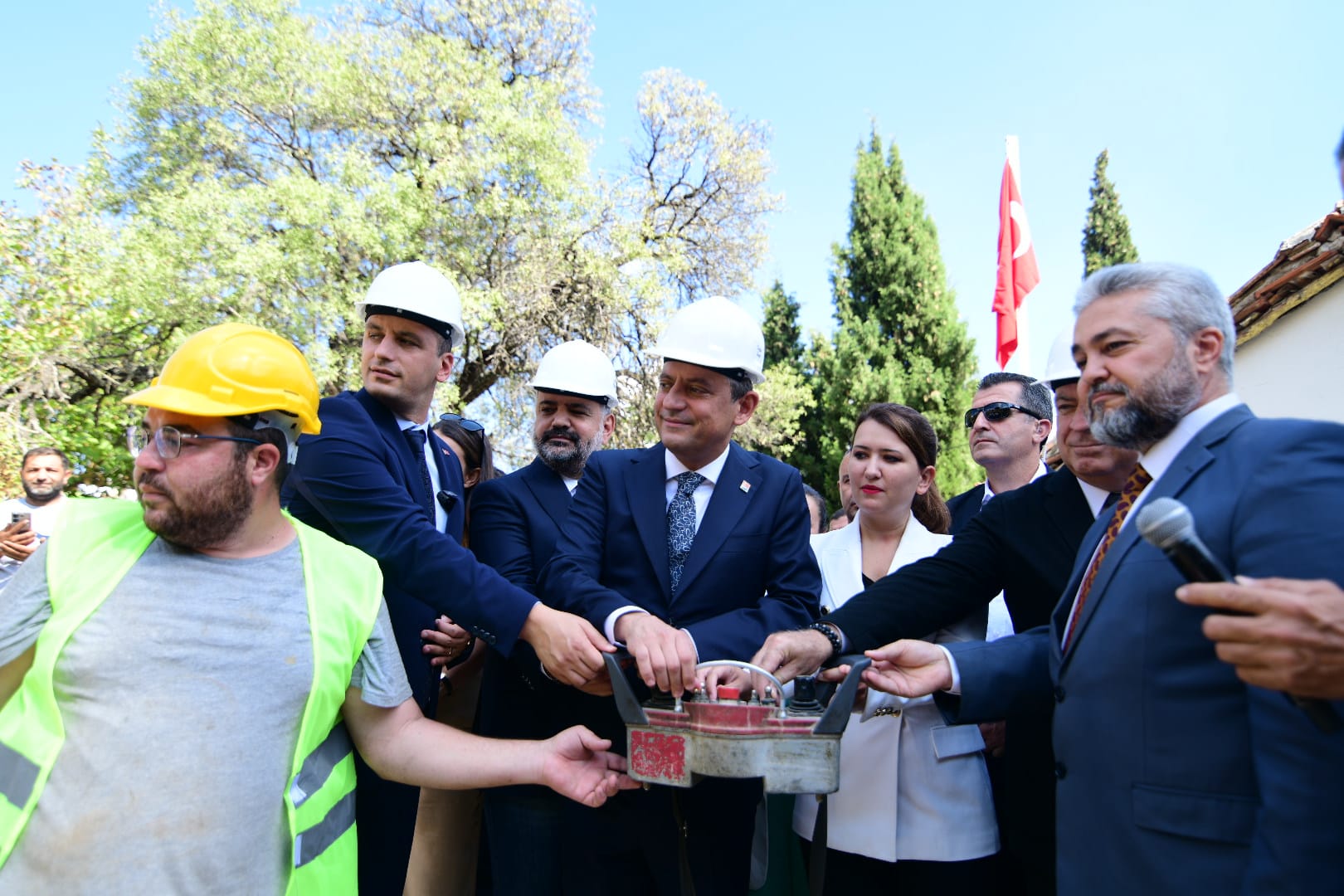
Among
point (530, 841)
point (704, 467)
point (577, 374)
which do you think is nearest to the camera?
point (704, 467)

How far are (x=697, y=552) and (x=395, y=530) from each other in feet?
3.51

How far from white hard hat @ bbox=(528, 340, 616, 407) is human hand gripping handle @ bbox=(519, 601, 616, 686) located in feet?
6.10

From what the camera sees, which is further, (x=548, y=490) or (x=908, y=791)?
(x=548, y=490)

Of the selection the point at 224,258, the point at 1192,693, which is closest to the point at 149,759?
the point at 1192,693

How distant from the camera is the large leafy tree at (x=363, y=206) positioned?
17312 millimetres

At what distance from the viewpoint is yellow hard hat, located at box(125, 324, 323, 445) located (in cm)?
A: 220

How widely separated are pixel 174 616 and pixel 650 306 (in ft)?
62.7

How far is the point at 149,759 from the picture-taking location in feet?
6.50

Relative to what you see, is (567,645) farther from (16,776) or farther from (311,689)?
(16,776)

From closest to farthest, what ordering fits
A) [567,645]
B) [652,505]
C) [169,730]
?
[169,730]
[567,645]
[652,505]

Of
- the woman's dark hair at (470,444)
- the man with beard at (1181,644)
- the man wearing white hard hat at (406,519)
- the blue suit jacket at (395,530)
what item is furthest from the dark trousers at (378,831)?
the woman's dark hair at (470,444)

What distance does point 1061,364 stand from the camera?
3.89 metres

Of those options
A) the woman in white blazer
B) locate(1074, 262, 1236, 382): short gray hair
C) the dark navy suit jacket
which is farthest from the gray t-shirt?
the dark navy suit jacket

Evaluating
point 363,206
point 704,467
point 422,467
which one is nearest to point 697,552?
point 704,467
